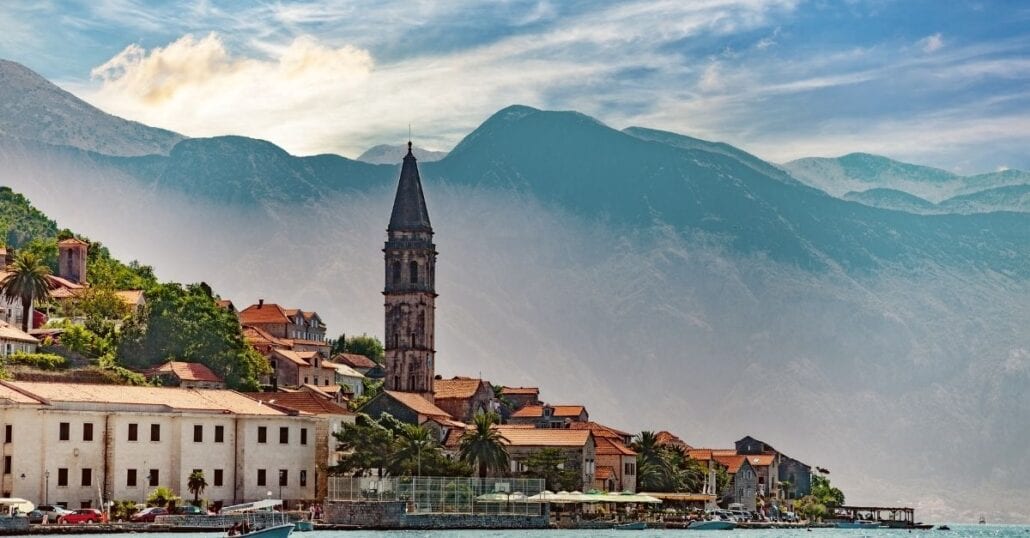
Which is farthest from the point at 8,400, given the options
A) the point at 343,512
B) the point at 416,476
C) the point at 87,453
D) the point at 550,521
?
the point at 550,521

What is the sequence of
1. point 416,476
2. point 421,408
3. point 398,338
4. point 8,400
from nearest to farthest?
point 8,400 < point 416,476 < point 421,408 < point 398,338

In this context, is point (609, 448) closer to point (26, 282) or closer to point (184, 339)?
point (184, 339)

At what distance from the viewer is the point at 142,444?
104188 millimetres

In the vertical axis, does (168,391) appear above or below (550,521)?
above

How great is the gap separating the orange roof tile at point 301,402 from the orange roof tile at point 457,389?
1320 inches

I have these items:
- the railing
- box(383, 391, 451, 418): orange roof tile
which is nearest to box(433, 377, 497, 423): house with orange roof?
box(383, 391, 451, 418): orange roof tile

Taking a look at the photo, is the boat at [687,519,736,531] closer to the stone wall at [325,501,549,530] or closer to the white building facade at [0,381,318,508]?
the stone wall at [325,501,549,530]

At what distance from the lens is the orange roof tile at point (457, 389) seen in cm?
15800

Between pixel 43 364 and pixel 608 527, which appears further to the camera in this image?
pixel 608 527

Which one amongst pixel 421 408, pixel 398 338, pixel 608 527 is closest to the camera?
pixel 608 527

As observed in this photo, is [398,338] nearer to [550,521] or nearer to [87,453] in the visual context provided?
[550,521]

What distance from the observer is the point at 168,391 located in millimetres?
110688

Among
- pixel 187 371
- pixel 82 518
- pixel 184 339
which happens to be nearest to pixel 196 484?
pixel 82 518

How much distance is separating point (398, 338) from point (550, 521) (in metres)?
41.0
